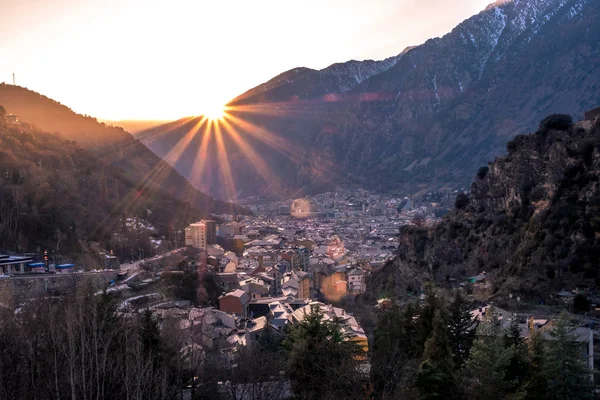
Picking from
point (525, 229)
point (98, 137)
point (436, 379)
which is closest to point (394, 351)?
point (436, 379)

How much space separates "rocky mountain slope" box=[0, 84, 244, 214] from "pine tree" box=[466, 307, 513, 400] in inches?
2499

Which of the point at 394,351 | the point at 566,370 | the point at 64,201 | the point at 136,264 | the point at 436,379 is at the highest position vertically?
the point at 64,201

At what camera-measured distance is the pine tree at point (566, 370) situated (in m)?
13.2

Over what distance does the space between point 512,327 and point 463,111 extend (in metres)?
140

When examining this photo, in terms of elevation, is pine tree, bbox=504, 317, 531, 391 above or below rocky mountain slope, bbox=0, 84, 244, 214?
below

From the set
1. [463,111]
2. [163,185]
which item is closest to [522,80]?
[463,111]

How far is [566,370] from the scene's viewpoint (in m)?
13.4

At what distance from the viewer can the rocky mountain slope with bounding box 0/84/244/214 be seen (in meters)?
76.8

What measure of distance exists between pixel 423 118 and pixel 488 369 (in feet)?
492

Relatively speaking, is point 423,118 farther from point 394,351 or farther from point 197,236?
point 394,351

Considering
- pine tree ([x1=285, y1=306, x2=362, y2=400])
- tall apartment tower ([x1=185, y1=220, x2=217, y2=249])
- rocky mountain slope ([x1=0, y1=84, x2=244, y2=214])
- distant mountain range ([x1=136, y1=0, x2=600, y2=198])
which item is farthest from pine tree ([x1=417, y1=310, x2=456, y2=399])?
distant mountain range ([x1=136, y1=0, x2=600, y2=198])

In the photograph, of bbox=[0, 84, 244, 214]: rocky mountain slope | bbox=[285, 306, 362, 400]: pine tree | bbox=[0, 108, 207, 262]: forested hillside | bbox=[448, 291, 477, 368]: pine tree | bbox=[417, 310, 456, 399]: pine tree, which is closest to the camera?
bbox=[417, 310, 456, 399]: pine tree

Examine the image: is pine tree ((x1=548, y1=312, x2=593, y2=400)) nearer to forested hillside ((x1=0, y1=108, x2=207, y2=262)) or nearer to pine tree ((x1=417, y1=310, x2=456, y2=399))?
pine tree ((x1=417, y1=310, x2=456, y2=399))

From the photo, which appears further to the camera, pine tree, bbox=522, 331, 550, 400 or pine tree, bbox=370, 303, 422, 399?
pine tree, bbox=370, 303, 422, 399
